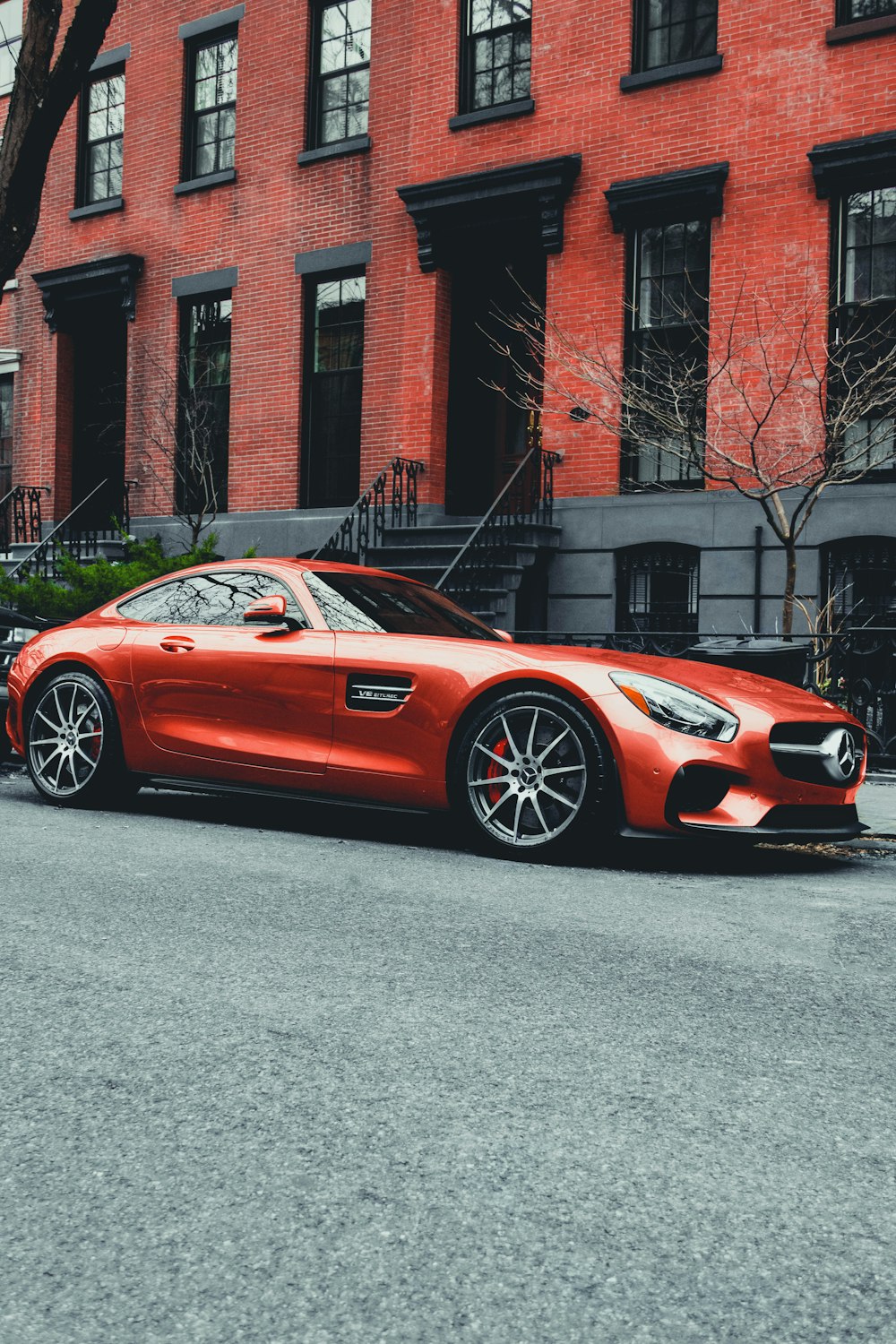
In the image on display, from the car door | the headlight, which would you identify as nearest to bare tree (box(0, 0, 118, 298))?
the car door

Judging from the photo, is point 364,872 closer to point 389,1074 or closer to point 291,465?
point 389,1074

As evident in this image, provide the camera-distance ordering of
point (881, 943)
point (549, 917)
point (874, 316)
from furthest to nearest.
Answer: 1. point (874, 316)
2. point (549, 917)
3. point (881, 943)

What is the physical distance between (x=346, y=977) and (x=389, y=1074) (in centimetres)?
92

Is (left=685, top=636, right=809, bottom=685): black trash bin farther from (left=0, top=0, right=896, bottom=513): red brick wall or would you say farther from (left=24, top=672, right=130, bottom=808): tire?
(left=0, top=0, right=896, bottom=513): red brick wall

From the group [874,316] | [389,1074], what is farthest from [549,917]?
[874,316]

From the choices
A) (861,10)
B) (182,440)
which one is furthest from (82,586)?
(861,10)

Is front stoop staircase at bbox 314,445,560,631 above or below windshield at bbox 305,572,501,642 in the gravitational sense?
above

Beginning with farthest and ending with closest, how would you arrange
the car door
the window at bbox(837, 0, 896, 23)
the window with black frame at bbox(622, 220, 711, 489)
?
the window with black frame at bbox(622, 220, 711, 489) → the window at bbox(837, 0, 896, 23) → the car door

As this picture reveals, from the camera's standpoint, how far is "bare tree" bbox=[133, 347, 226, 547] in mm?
18688

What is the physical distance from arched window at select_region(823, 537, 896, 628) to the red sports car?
6.84 meters

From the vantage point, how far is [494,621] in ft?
46.6

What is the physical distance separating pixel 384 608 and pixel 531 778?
1.54 metres

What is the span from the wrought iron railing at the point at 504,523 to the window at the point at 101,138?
915cm

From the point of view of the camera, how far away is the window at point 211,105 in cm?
1919
